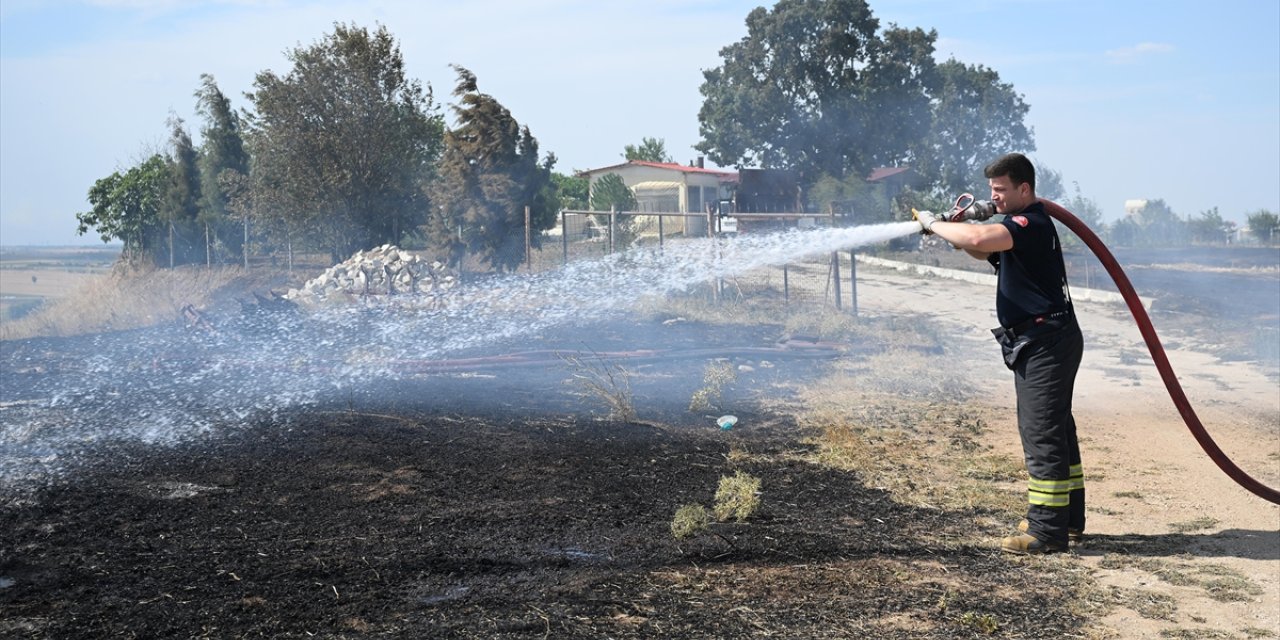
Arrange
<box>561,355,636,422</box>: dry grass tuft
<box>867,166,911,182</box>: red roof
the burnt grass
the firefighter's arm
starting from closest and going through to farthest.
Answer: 1. the burnt grass
2. the firefighter's arm
3. <box>561,355,636,422</box>: dry grass tuft
4. <box>867,166,911,182</box>: red roof

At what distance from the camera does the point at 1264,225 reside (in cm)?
4691

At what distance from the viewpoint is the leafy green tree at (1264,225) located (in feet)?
151

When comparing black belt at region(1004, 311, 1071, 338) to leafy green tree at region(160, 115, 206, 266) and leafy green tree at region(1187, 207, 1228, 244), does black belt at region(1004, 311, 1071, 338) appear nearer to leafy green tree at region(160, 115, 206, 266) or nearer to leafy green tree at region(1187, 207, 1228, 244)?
leafy green tree at region(160, 115, 206, 266)

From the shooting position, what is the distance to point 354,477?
647 cm

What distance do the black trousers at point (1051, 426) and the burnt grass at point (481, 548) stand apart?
0.32 m

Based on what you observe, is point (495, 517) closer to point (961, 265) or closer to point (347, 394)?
point (347, 394)

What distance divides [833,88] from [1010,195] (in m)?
41.6

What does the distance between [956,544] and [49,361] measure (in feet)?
39.9

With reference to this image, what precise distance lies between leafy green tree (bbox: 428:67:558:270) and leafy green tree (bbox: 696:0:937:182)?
25403 mm

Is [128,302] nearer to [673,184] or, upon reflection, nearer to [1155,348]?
[1155,348]

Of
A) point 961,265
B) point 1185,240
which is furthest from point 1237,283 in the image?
point 1185,240

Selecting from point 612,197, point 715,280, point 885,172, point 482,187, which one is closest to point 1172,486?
point 715,280

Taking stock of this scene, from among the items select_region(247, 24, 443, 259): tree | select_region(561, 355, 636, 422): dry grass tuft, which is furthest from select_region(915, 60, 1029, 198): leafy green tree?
select_region(561, 355, 636, 422): dry grass tuft

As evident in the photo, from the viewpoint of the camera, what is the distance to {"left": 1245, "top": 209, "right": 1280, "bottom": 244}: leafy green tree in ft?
151
